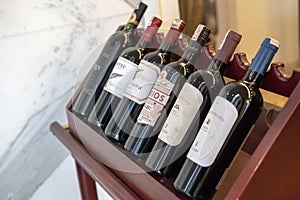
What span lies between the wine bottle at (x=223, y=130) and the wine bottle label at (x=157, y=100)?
5.4 inches

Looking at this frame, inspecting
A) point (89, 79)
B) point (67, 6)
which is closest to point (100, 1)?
point (67, 6)

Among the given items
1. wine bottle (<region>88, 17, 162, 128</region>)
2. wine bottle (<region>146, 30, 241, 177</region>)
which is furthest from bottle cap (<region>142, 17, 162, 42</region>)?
wine bottle (<region>146, 30, 241, 177</region>)

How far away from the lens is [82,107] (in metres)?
1.10

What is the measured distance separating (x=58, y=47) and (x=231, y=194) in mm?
886

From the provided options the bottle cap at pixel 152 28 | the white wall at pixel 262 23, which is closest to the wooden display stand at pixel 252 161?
the bottle cap at pixel 152 28

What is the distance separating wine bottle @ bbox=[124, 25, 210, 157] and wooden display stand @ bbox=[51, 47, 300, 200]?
0.12 ft

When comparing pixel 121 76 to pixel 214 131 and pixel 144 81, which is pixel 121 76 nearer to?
pixel 144 81

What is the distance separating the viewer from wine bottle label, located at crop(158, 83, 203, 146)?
0.75m

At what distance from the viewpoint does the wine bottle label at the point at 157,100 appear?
0.82 metres

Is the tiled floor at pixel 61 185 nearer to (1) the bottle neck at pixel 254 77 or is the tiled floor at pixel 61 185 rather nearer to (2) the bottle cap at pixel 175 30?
(2) the bottle cap at pixel 175 30

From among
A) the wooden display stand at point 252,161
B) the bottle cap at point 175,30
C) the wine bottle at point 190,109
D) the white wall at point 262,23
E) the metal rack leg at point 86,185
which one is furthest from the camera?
the white wall at point 262,23

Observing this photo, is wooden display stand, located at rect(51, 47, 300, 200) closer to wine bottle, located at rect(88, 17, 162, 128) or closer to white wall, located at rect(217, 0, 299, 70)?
wine bottle, located at rect(88, 17, 162, 128)

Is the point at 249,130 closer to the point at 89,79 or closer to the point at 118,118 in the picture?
the point at 118,118

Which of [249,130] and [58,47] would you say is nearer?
[249,130]
